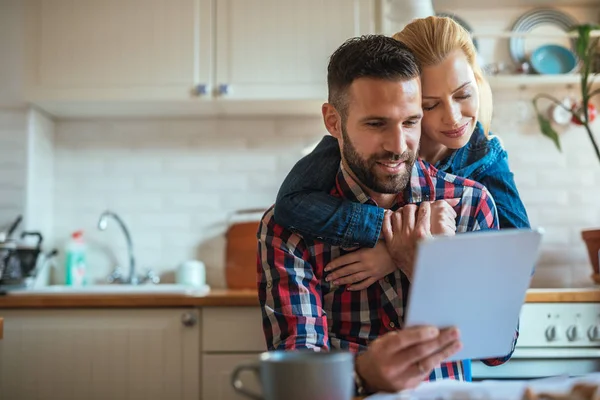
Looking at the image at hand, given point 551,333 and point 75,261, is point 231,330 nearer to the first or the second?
point 75,261

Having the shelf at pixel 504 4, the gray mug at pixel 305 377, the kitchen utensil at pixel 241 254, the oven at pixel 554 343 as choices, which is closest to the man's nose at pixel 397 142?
the gray mug at pixel 305 377

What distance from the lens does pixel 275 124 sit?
332cm

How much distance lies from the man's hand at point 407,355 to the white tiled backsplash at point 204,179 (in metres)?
2.32

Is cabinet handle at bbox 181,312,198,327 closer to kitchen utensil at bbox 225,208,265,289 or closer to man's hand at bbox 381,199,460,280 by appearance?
kitchen utensil at bbox 225,208,265,289

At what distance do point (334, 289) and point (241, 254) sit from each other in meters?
1.87

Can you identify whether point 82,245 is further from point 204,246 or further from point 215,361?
point 215,361

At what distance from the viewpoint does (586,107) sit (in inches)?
115

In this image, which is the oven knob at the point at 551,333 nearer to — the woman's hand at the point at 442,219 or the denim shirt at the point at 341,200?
the denim shirt at the point at 341,200

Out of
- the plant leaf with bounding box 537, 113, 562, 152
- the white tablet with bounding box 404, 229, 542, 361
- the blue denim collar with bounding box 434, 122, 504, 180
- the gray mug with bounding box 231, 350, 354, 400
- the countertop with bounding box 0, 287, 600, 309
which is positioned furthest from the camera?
the plant leaf with bounding box 537, 113, 562, 152

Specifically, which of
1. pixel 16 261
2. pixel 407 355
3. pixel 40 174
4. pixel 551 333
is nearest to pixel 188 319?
pixel 16 261

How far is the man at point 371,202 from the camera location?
50.0 inches

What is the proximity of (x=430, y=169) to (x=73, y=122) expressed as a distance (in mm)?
2384

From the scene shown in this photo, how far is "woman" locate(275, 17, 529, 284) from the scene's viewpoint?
51.5 inches

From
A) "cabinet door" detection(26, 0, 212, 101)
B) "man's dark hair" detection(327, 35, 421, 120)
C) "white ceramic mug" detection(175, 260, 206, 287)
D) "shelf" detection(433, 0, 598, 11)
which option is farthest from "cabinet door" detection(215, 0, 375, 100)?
"man's dark hair" detection(327, 35, 421, 120)
